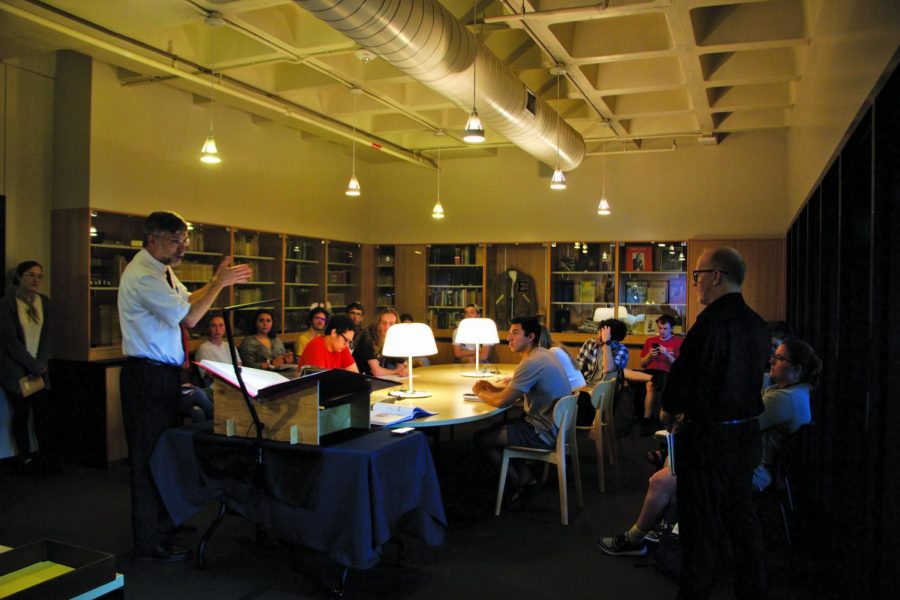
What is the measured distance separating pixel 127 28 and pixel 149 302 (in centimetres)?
257

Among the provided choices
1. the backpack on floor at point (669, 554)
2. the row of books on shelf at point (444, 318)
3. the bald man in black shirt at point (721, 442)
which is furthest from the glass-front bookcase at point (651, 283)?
the bald man in black shirt at point (721, 442)

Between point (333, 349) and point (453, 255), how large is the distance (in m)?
4.48

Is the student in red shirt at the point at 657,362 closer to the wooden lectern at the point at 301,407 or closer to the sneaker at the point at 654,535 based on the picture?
the sneaker at the point at 654,535

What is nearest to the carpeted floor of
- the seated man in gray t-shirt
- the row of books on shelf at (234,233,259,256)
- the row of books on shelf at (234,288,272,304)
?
the seated man in gray t-shirt

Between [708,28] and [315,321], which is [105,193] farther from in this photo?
[708,28]

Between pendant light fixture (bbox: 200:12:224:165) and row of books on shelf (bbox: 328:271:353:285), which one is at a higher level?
pendant light fixture (bbox: 200:12:224:165)

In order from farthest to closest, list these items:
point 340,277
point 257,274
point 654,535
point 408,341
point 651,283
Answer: point 340,277, point 651,283, point 257,274, point 408,341, point 654,535

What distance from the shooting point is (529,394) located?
4.42 meters

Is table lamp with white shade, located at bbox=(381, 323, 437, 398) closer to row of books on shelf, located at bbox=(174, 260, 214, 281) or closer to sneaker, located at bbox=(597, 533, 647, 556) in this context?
sneaker, located at bbox=(597, 533, 647, 556)

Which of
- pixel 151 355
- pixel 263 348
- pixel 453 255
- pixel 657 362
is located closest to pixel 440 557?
pixel 151 355

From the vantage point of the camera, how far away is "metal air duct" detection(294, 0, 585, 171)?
11.2 ft

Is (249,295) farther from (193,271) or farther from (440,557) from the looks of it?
(440,557)

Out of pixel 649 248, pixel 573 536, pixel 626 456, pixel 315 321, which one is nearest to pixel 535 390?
pixel 573 536

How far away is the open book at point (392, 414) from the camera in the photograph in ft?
11.5
